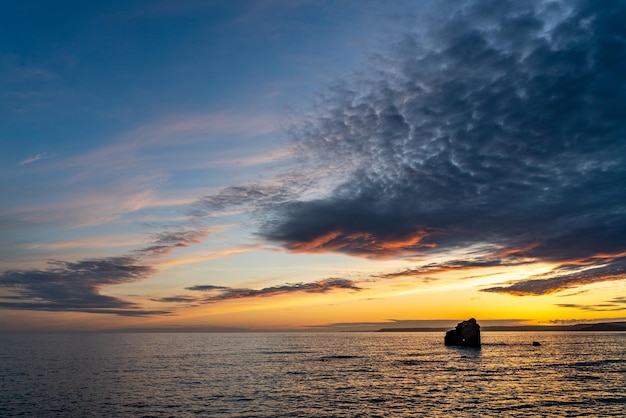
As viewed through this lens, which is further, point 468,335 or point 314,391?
point 468,335

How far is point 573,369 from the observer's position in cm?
8988

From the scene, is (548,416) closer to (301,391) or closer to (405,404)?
(405,404)

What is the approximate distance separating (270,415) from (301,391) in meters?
16.1

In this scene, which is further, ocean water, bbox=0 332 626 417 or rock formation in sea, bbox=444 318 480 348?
rock formation in sea, bbox=444 318 480 348

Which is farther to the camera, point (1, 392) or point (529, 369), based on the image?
point (529, 369)

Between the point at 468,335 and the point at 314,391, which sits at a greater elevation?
the point at 468,335

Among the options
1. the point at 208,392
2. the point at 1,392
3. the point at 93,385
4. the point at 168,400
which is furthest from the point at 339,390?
the point at 1,392

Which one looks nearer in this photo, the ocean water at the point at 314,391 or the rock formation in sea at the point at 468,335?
the ocean water at the point at 314,391

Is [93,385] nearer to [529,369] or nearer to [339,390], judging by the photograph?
[339,390]

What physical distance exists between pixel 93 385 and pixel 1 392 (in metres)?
11.6

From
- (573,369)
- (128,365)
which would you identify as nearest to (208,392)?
(128,365)

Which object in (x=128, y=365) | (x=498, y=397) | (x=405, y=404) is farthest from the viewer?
(x=128, y=365)

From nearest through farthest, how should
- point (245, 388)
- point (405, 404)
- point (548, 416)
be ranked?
point (548, 416), point (405, 404), point (245, 388)

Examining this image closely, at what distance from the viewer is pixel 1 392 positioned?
6228cm
